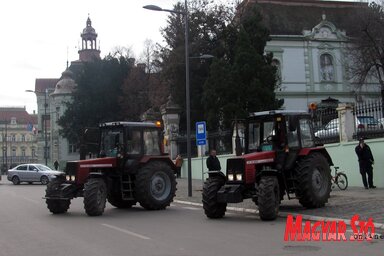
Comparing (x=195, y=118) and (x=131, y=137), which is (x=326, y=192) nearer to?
(x=131, y=137)

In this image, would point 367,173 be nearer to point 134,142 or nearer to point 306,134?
point 306,134

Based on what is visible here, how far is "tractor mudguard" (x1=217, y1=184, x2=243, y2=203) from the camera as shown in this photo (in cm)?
1284

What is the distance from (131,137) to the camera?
1659cm

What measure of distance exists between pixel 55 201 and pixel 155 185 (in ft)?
10.4

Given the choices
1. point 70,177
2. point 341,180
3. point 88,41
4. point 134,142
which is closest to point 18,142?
point 88,41

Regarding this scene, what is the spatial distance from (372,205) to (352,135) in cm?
779

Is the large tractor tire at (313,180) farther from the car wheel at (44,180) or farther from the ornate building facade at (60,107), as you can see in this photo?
the ornate building facade at (60,107)

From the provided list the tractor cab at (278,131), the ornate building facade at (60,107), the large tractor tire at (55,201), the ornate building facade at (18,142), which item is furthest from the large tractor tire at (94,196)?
the ornate building facade at (18,142)

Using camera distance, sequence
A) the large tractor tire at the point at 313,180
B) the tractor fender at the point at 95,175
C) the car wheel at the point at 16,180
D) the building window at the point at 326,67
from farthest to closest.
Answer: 1. the building window at the point at 326,67
2. the car wheel at the point at 16,180
3. the tractor fender at the point at 95,175
4. the large tractor tire at the point at 313,180

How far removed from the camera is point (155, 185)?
16.7 m

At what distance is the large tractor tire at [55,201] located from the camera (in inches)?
606

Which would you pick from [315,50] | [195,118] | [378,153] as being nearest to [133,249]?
[378,153]

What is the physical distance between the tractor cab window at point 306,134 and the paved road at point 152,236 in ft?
8.38

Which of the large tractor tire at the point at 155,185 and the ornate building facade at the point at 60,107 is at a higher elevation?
the ornate building facade at the point at 60,107
